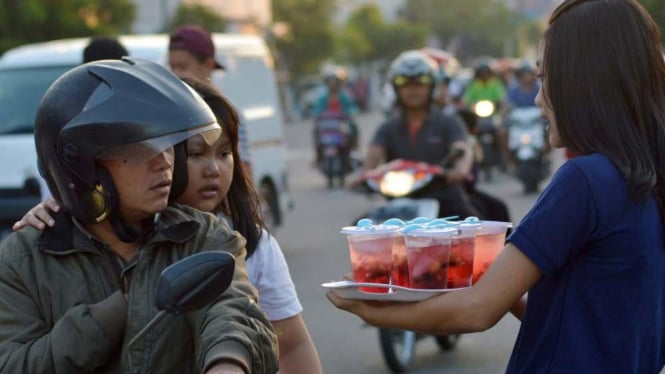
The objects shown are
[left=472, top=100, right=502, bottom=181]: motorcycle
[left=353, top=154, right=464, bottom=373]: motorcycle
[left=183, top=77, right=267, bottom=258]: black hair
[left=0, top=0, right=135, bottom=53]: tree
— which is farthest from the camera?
[left=0, top=0, right=135, bottom=53]: tree

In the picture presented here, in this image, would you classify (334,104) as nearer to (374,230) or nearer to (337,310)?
(337,310)

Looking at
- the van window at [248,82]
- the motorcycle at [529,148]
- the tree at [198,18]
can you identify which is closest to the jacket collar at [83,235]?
the van window at [248,82]

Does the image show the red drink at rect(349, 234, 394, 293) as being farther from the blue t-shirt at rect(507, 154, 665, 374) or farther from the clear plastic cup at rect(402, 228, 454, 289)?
the blue t-shirt at rect(507, 154, 665, 374)

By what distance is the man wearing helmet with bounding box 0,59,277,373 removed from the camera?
2609 millimetres

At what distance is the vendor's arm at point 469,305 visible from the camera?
267cm

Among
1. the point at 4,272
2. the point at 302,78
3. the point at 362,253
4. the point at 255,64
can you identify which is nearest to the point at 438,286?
the point at 362,253

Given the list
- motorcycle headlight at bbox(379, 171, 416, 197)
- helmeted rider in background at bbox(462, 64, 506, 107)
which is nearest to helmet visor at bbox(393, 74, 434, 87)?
motorcycle headlight at bbox(379, 171, 416, 197)

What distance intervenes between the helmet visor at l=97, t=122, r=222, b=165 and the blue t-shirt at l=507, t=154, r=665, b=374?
2.19ft

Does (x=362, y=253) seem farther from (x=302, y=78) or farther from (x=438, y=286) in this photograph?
(x=302, y=78)

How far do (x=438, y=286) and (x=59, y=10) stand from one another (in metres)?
20.3

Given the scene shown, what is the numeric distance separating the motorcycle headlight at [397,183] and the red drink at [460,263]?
182 inches

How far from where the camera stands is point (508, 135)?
19.1 m

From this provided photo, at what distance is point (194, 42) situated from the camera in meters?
6.61

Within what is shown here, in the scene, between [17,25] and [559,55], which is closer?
[559,55]
